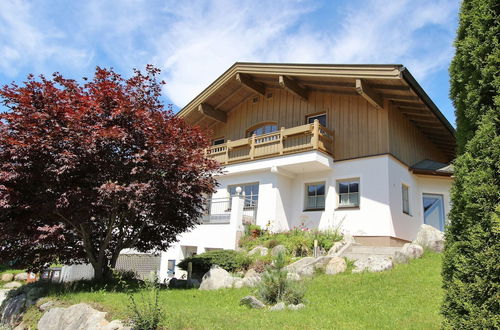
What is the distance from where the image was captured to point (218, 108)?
21812 millimetres

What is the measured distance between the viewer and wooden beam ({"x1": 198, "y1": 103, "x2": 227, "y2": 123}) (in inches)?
829

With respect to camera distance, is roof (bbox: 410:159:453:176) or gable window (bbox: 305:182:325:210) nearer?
roof (bbox: 410:159:453:176)

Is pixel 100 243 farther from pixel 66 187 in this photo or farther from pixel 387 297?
pixel 387 297

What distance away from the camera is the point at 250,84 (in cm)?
1941

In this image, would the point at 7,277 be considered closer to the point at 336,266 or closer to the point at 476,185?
the point at 336,266

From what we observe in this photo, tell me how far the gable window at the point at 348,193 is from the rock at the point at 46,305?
11644 mm

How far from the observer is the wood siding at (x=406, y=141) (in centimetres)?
1623

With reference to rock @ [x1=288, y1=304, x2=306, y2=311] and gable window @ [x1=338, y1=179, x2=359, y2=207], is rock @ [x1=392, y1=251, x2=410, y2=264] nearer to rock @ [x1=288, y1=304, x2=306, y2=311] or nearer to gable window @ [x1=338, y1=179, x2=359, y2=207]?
gable window @ [x1=338, y1=179, x2=359, y2=207]

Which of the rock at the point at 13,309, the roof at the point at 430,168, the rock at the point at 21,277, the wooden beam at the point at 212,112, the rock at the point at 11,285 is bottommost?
the rock at the point at 11,285

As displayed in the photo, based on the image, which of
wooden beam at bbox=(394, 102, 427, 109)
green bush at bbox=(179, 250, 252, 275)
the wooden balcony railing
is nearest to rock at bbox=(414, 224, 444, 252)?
the wooden balcony railing

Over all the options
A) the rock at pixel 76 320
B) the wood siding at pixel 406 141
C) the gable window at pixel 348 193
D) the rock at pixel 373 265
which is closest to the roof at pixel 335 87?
the wood siding at pixel 406 141

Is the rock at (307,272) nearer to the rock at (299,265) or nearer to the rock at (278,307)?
the rock at (299,265)

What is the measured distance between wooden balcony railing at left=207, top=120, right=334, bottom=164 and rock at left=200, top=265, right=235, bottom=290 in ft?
22.4

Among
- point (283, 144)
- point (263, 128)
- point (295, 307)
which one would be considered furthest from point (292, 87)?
point (295, 307)
